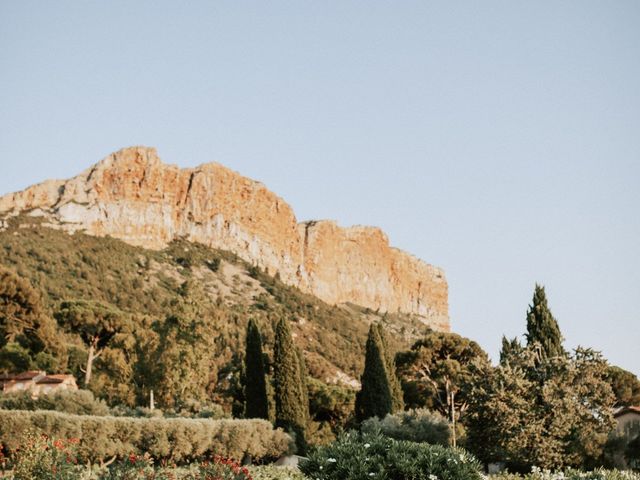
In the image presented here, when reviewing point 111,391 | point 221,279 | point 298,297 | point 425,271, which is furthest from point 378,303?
point 111,391

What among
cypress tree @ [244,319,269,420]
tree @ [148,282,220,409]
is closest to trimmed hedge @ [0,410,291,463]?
cypress tree @ [244,319,269,420]

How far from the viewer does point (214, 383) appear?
3994 cm

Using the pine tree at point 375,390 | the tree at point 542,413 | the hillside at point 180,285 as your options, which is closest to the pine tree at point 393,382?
the pine tree at point 375,390

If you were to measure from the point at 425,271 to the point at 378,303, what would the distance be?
2064cm

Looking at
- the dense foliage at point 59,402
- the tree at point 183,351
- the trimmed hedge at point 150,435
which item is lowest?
the trimmed hedge at point 150,435

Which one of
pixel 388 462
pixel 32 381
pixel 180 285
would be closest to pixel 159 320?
pixel 32 381

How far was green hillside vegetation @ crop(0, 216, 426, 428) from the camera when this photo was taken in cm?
2753

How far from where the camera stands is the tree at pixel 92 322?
36.9m

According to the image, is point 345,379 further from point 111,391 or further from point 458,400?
point 111,391

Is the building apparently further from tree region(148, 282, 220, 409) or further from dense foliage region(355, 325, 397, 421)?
dense foliage region(355, 325, 397, 421)

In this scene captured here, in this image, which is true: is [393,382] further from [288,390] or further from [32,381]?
[32,381]

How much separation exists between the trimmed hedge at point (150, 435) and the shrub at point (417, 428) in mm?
3682

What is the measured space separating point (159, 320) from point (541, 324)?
1595 cm

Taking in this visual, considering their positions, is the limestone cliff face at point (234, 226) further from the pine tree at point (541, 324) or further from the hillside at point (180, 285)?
the pine tree at point (541, 324)
